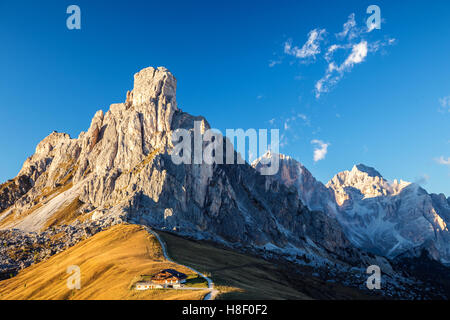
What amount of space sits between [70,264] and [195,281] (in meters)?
57.9

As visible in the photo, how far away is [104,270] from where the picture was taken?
80.4 metres

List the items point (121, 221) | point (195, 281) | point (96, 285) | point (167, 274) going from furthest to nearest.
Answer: point (121, 221), point (96, 285), point (195, 281), point (167, 274)

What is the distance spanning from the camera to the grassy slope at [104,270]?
60.0m

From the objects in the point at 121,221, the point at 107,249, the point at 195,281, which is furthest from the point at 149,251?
the point at 121,221

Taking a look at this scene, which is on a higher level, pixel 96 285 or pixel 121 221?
pixel 121 221

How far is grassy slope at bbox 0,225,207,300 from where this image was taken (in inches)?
2360

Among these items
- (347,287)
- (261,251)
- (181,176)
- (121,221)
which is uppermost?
(181,176)

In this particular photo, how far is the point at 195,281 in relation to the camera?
2482 inches

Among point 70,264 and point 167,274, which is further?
point 70,264
